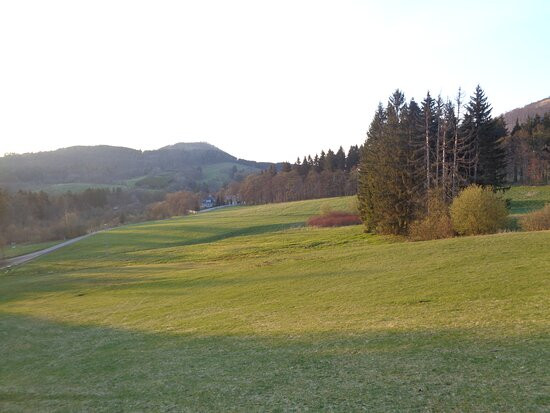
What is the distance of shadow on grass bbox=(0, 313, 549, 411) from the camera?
8719 mm

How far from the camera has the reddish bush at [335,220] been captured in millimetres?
69188

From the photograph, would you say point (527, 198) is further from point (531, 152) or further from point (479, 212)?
point (479, 212)

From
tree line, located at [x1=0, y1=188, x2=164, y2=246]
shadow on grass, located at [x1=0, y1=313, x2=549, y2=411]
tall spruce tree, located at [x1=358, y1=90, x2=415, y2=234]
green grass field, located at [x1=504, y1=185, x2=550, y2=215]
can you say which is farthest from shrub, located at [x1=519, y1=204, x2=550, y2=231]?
tree line, located at [x1=0, y1=188, x2=164, y2=246]

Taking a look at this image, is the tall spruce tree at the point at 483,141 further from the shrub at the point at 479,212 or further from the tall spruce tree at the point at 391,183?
the shrub at the point at 479,212

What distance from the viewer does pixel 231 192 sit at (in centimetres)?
18562

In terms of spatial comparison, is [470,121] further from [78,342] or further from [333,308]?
[78,342]

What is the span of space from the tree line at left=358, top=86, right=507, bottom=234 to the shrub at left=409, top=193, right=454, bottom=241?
356 centimetres

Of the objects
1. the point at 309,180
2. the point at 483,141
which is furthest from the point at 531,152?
the point at 309,180

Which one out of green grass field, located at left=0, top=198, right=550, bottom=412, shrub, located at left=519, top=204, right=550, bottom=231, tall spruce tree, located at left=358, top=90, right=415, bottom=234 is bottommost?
green grass field, located at left=0, top=198, right=550, bottom=412

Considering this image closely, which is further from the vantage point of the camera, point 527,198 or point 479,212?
point 527,198

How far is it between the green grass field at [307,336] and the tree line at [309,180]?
89.1 m

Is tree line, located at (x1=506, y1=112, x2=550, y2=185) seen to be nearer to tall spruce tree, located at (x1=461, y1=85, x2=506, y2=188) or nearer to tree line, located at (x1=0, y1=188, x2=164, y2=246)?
tall spruce tree, located at (x1=461, y1=85, x2=506, y2=188)

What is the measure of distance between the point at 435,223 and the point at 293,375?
31.8 m

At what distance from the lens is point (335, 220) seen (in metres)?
70.4
